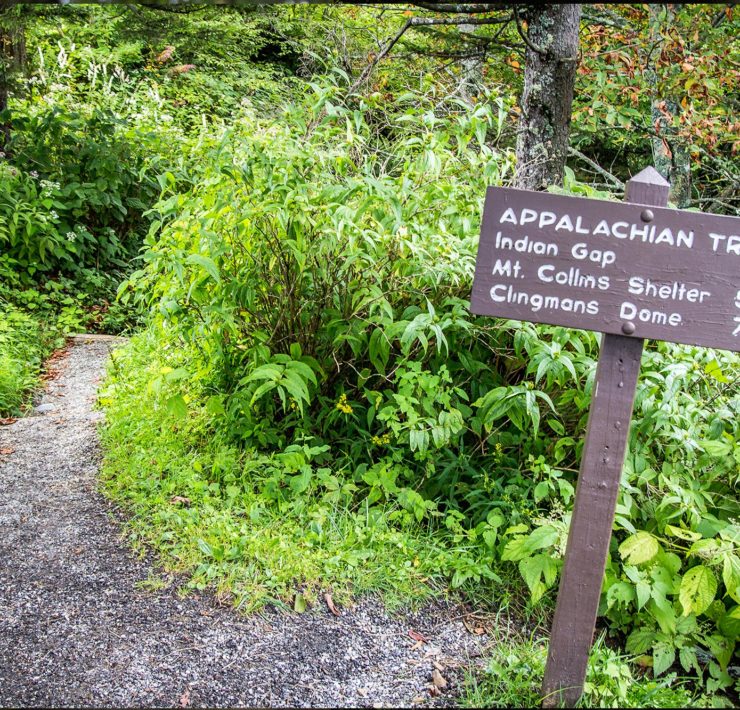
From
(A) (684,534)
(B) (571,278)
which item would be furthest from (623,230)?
(A) (684,534)

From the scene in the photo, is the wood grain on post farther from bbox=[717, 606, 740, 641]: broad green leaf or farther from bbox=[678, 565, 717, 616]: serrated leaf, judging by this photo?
bbox=[717, 606, 740, 641]: broad green leaf

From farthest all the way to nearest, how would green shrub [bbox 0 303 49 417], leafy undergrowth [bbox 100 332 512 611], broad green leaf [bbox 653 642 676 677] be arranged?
green shrub [bbox 0 303 49 417]
leafy undergrowth [bbox 100 332 512 611]
broad green leaf [bbox 653 642 676 677]

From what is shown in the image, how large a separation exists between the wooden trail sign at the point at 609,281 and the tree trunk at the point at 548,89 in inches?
102

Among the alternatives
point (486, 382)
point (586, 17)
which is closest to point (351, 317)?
point (486, 382)

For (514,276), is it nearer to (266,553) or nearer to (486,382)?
(486,382)

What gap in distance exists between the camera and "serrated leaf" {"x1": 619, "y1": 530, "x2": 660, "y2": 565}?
2.67 meters

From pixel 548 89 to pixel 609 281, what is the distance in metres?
3.11

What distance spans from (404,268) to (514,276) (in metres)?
1.13

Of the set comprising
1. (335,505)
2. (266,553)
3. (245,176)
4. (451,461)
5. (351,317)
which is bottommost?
(266,553)

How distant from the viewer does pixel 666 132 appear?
21.0ft

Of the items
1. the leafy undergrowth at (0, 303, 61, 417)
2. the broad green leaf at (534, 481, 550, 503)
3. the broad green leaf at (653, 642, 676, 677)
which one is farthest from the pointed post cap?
the leafy undergrowth at (0, 303, 61, 417)

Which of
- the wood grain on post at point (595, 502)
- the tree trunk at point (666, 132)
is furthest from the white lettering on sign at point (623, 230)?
the tree trunk at point (666, 132)

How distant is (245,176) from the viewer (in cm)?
318

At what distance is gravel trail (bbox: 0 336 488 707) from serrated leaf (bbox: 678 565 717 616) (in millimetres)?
841
